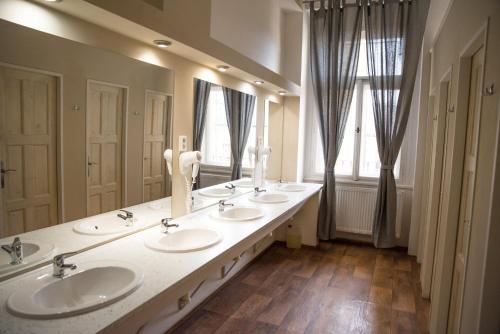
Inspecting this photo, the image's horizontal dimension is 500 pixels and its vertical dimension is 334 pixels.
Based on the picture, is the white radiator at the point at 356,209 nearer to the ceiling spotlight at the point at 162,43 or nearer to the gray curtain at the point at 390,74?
the gray curtain at the point at 390,74

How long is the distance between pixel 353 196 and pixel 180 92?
3.13 meters

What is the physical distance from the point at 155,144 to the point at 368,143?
3.36 m

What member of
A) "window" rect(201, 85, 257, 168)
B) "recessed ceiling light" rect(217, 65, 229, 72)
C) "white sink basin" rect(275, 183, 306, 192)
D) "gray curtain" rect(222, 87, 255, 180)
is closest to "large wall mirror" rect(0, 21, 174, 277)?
"recessed ceiling light" rect(217, 65, 229, 72)

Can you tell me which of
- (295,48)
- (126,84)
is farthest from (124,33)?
(295,48)

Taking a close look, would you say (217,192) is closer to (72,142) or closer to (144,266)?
(144,266)

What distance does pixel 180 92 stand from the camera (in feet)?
7.94

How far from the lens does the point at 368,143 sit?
15.5ft

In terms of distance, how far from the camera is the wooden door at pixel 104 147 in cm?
176

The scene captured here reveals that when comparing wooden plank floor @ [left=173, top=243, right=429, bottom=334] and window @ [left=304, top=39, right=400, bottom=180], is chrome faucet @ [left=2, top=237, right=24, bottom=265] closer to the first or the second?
wooden plank floor @ [left=173, top=243, right=429, bottom=334]

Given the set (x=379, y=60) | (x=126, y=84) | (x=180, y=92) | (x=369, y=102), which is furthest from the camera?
(x=369, y=102)

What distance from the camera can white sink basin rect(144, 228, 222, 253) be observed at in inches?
74.4

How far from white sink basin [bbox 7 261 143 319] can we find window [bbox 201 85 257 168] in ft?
4.54

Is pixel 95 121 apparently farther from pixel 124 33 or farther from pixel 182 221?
pixel 182 221

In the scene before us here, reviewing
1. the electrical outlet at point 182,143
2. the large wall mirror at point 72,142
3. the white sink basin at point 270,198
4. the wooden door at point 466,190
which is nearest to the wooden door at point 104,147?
the large wall mirror at point 72,142
